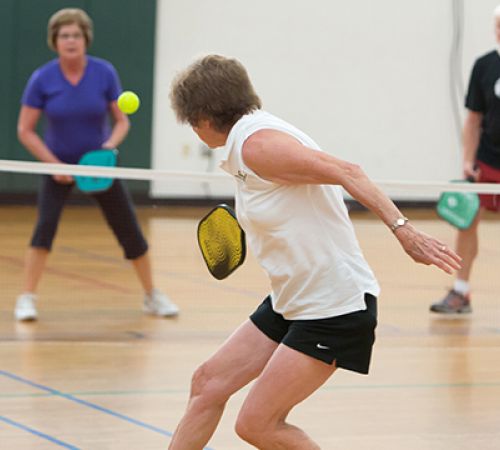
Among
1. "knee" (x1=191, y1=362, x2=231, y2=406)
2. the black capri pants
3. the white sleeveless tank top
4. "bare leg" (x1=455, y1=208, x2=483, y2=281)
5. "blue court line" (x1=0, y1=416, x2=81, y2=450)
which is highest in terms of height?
the white sleeveless tank top

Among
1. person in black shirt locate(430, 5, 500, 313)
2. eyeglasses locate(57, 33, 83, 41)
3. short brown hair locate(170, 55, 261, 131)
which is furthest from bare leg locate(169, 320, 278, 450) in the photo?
person in black shirt locate(430, 5, 500, 313)

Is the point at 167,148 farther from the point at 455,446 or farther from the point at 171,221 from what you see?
the point at 455,446

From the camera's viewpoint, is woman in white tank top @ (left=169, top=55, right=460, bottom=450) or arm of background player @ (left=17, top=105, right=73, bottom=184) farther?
arm of background player @ (left=17, top=105, right=73, bottom=184)

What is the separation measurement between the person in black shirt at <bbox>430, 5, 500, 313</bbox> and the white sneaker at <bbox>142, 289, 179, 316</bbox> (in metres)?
1.88

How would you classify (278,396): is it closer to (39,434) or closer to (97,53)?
(39,434)

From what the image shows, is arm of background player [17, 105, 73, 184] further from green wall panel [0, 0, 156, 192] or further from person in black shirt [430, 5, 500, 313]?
green wall panel [0, 0, 156, 192]

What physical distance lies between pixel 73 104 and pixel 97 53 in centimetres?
602

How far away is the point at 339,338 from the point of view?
2.32 metres

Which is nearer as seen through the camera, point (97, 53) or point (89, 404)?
point (89, 404)

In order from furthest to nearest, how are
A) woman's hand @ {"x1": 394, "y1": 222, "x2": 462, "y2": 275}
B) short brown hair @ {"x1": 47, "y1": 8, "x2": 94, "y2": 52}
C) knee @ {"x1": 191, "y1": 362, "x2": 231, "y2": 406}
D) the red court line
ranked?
the red court line
short brown hair @ {"x1": 47, "y1": 8, "x2": 94, "y2": 52}
knee @ {"x1": 191, "y1": 362, "x2": 231, "y2": 406}
woman's hand @ {"x1": 394, "y1": 222, "x2": 462, "y2": 275}

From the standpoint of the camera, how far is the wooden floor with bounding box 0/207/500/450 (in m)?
3.36

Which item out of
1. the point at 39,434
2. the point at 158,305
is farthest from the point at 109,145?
the point at 39,434

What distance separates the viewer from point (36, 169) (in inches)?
185

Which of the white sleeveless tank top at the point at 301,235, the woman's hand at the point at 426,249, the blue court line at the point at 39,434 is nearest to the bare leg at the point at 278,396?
the white sleeveless tank top at the point at 301,235
